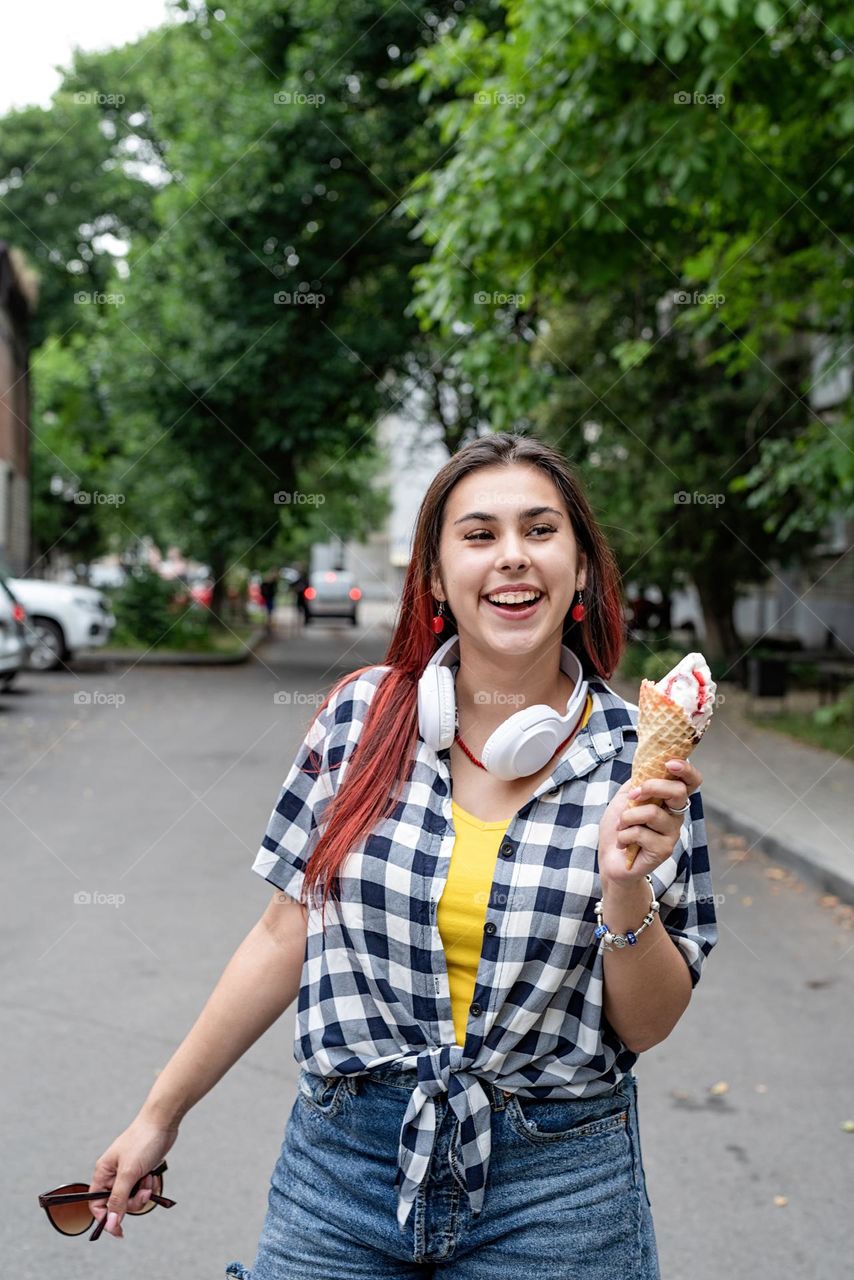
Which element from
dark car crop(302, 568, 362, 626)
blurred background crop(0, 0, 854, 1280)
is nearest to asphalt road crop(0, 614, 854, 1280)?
blurred background crop(0, 0, 854, 1280)

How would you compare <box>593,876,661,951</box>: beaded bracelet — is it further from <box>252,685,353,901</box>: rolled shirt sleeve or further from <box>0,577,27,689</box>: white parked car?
<box>0,577,27,689</box>: white parked car

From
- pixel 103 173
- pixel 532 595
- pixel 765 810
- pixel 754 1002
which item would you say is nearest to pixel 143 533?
pixel 103 173

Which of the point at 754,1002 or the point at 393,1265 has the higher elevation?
the point at 393,1265

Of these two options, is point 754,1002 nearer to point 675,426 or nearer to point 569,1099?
point 569,1099

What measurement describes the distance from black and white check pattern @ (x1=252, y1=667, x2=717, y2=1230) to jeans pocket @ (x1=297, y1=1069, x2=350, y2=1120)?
0.07 ft

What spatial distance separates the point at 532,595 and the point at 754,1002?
168 inches

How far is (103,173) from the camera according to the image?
135ft

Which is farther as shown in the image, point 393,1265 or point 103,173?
point 103,173

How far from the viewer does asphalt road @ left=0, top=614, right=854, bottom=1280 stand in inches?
147

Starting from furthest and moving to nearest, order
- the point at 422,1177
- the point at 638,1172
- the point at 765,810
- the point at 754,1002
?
the point at 765,810 → the point at 754,1002 → the point at 638,1172 → the point at 422,1177

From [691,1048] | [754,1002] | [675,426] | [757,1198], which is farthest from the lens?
[675,426]

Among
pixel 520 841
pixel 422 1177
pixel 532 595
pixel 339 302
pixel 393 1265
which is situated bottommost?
pixel 393 1265

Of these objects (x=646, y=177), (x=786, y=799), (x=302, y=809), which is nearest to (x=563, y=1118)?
(x=302, y=809)

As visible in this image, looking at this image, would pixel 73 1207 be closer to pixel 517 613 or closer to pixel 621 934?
pixel 621 934
